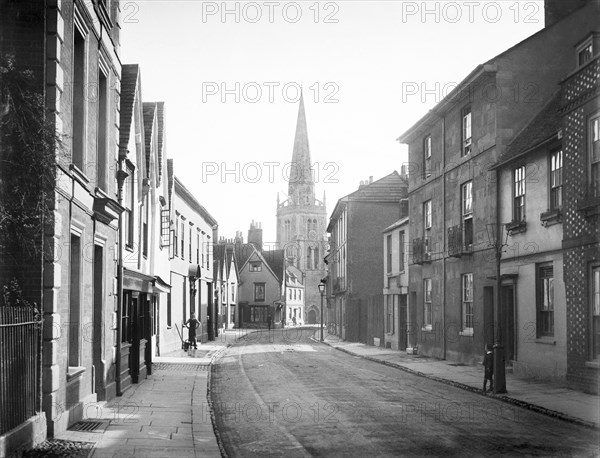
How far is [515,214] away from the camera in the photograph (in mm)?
21875

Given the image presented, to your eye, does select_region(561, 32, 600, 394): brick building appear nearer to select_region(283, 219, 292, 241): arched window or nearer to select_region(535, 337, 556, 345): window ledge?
select_region(535, 337, 556, 345): window ledge

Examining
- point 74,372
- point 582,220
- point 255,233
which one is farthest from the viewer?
point 255,233

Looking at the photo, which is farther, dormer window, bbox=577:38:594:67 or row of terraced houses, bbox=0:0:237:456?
dormer window, bbox=577:38:594:67

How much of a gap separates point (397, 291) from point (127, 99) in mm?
18942

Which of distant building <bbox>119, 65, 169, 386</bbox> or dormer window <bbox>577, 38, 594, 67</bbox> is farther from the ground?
dormer window <bbox>577, 38, 594, 67</bbox>

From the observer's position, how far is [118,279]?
16375mm

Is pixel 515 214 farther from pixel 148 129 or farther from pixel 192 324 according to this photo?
pixel 192 324

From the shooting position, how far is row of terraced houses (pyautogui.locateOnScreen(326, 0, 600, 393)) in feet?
56.6

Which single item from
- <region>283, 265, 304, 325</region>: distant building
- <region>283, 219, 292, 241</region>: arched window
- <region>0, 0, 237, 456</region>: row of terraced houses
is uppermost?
<region>283, 219, 292, 241</region>: arched window

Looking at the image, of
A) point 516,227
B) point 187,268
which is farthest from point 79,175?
point 187,268

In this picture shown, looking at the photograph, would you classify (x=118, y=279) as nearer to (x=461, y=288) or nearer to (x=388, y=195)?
(x=461, y=288)

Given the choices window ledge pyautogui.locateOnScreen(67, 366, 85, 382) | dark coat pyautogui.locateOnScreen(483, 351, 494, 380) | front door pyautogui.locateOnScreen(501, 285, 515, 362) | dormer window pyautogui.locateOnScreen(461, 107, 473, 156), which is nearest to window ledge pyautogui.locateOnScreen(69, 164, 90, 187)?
window ledge pyautogui.locateOnScreen(67, 366, 85, 382)

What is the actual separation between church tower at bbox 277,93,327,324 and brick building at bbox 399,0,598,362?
89556 millimetres

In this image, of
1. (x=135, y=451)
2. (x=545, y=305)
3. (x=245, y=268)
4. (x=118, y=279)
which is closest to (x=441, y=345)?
(x=545, y=305)
